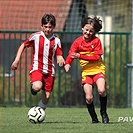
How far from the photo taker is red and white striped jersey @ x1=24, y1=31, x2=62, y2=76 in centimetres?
1118

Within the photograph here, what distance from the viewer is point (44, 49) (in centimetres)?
1122

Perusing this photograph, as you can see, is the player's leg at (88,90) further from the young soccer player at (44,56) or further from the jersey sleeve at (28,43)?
the jersey sleeve at (28,43)

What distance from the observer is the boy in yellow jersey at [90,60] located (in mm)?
10672

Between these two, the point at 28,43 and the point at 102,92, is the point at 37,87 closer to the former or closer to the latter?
the point at 28,43

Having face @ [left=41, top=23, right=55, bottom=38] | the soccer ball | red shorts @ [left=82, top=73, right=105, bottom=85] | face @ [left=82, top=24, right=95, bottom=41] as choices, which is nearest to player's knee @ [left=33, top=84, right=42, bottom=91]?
the soccer ball

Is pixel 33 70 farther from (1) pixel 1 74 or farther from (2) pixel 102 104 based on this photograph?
(1) pixel 1 74

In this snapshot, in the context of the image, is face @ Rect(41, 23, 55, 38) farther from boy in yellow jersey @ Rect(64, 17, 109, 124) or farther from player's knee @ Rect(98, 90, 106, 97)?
player's knee @ Rect(98, 90, 106, 97)

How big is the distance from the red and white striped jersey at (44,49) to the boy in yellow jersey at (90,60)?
0.45 metres

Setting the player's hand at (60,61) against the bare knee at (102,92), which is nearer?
the bare knee at (102,92)

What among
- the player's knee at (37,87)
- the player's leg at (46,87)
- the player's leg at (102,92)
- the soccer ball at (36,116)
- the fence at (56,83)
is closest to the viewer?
the soccer ball at (36,116)

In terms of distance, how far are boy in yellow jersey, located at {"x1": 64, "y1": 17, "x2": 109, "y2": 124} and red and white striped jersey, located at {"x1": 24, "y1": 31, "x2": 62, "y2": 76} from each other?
0.45m

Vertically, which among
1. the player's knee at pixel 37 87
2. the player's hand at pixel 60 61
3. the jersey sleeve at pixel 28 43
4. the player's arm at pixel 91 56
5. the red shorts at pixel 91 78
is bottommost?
the player's knee at pixel 37 87

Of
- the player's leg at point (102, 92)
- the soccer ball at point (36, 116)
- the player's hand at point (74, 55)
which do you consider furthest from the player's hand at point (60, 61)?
the soccer ball at point (36, 116)

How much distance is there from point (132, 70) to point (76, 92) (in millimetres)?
1475
